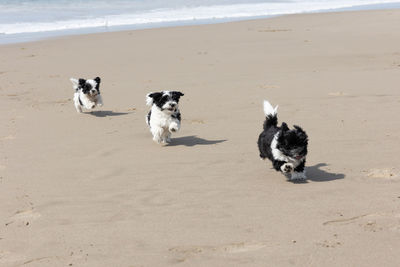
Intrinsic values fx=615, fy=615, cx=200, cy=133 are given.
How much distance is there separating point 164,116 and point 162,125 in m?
0.16

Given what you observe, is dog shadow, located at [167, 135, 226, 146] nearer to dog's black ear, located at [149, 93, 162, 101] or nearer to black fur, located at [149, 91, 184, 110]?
black fur, located at [149, 91, 184, 110]

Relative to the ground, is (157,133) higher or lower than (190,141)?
higher

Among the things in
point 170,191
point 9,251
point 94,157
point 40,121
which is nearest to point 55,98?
point 40,121

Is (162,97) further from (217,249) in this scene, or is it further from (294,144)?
(217,249)

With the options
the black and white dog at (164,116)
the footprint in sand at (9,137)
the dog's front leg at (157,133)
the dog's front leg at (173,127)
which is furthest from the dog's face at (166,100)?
the footprint in sand at (9,137)

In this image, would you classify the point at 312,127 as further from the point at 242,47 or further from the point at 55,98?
the point at 242,47

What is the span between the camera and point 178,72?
46.9ft

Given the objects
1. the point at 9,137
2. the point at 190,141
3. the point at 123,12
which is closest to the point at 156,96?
the point at 190,141

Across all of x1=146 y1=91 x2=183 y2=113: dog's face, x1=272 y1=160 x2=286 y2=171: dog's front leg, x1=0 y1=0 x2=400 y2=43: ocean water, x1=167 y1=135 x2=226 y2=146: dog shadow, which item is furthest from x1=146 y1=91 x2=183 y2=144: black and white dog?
x1=0 y1=0 x2=400 y2=43: ocean water

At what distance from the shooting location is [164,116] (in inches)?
347

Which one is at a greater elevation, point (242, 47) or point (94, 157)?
point (242, 47)

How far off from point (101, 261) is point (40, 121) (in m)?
6.26

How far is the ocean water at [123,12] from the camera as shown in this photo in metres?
26.6

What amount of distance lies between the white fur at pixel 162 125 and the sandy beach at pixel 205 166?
0.25 m
